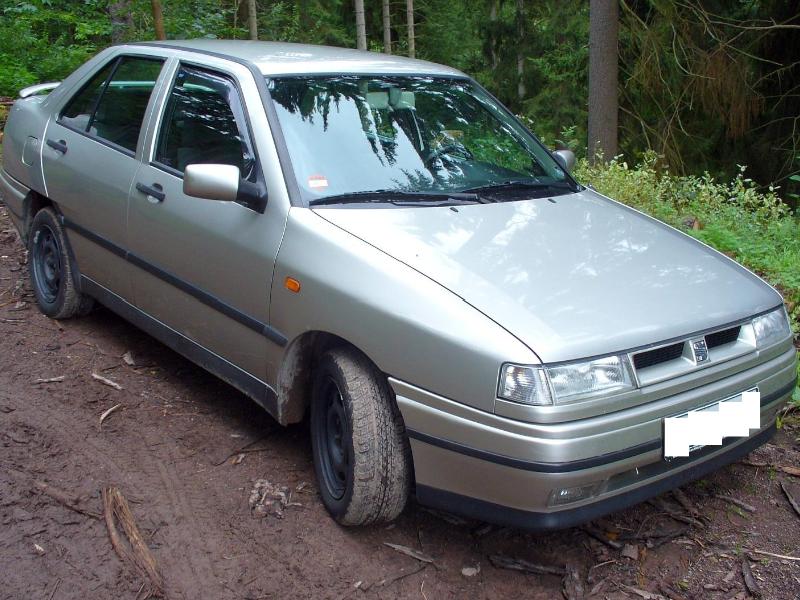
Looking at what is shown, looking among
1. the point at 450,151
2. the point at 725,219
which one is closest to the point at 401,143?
the point at 450,151

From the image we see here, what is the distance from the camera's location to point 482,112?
4.47 m

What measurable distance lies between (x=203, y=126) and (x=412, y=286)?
166 cm

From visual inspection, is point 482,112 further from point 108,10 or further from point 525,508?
point 108,10

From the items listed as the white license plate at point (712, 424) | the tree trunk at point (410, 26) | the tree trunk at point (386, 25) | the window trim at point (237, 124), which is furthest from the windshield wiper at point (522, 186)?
the tree trunk at point (410, 26)

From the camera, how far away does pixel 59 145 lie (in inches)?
197

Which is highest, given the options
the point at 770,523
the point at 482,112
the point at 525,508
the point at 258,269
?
the point at 482,112

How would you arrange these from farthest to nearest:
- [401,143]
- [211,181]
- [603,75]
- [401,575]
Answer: [603,75] < [401,143] < [211,181] < [401,575]

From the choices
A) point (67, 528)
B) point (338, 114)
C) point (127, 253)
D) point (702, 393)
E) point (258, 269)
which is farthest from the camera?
point (127, 253)

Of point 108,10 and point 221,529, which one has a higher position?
point 108,10

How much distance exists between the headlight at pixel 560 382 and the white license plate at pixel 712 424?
0.30 meters

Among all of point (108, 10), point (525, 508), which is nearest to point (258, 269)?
point (525, 508)

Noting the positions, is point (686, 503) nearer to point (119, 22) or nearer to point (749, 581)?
point (749, 581)

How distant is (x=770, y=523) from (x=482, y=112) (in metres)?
2.40

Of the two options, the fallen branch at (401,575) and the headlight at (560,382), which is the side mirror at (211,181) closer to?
the headlight at (560,382)
